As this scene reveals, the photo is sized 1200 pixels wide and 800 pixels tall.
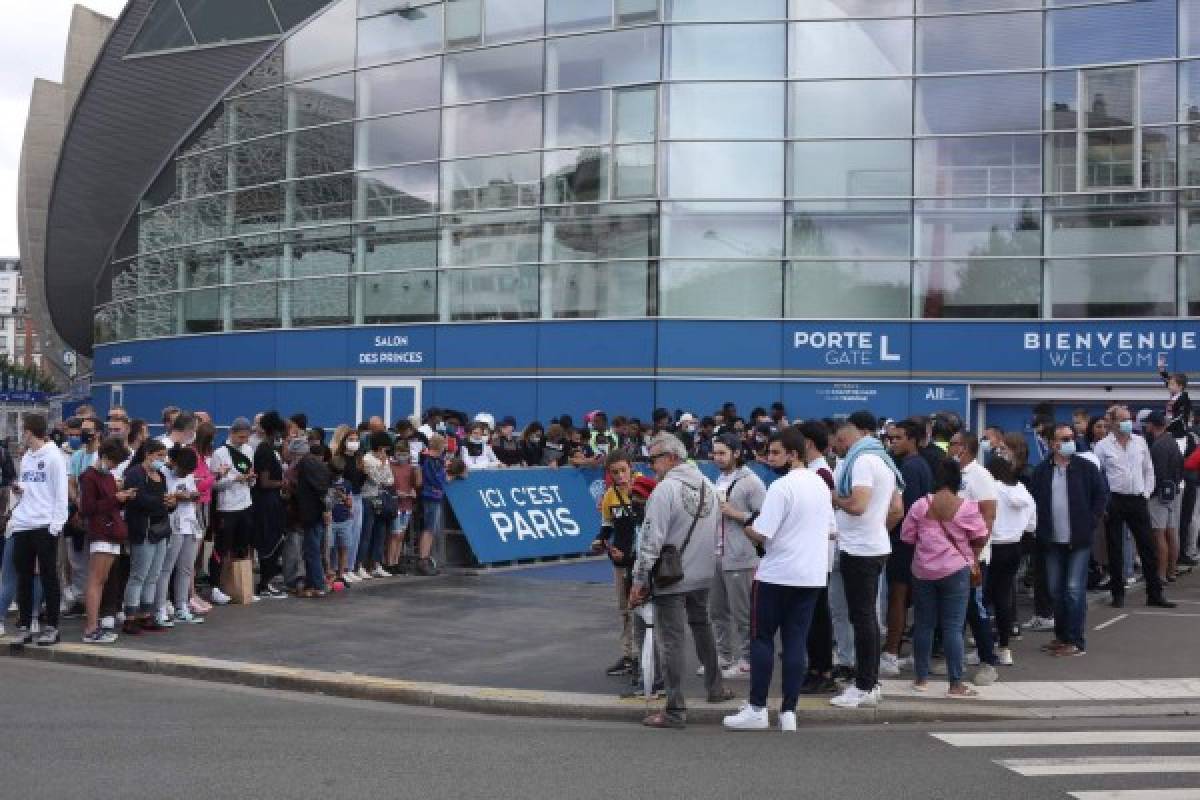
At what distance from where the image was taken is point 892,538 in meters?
10.2

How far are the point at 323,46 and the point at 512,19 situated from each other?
20.3 feet

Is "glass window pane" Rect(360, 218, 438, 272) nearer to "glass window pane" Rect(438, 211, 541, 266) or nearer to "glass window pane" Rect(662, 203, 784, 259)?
"glass window pane" Rect(438, 211, 541, 266)

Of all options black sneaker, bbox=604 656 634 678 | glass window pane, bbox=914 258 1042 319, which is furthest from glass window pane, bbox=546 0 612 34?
black sneaker, bbox=604 656 634 678

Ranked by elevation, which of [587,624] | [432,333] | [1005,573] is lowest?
[587,624]

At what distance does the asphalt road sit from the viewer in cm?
681

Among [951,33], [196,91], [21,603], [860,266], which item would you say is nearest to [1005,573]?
[21,603]

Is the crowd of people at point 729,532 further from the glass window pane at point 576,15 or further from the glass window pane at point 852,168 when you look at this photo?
the glass window pane at point 576,15

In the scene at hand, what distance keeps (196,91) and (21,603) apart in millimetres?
28501

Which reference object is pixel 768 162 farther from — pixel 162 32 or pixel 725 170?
pixel 162 32

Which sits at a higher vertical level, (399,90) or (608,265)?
(399,90)

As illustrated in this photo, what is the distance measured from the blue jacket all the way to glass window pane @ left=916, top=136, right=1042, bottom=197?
16.4m

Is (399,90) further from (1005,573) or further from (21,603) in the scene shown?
(1005,573)

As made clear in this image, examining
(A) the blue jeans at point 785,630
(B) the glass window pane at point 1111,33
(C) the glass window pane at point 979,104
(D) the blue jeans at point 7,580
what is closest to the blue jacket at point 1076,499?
(A) the blue jeans at point 785,630

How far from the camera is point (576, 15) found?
28.9 metres
